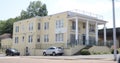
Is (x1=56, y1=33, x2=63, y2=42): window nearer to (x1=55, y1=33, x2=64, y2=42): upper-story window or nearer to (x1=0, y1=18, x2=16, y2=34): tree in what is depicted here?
(x1=55, y1=33, x2=64, y2=42): upper-story window

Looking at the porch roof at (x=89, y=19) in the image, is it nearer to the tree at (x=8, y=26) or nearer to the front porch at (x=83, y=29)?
the front porch at (x=83, y=29)

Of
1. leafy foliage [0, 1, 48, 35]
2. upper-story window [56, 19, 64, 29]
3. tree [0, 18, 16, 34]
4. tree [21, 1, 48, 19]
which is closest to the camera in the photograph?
upper-story window [56, 19, 64, 29]

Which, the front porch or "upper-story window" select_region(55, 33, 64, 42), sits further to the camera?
"upper-story window" select_region(55, 33, 64, 42)

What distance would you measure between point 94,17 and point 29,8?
43.7m

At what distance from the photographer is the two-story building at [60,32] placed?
4788 cm

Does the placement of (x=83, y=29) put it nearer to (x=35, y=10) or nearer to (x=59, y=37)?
(x=59, y=37)

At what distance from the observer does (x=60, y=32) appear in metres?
49.7

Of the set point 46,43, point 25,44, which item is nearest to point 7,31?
point 25,44

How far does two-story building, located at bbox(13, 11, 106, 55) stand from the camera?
1885 inches

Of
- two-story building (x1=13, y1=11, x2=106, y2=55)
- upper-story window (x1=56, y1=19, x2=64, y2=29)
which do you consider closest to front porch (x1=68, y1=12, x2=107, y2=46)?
two-story building (x1=13, y1=11, x2=106, y2=55)

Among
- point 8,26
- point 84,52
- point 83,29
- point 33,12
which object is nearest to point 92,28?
point 83,29

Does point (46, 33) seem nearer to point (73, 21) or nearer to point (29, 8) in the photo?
point (73, 21)

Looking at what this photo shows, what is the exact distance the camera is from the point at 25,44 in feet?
190

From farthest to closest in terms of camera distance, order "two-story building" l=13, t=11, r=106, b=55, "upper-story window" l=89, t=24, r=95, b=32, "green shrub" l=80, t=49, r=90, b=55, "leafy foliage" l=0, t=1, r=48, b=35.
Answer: "leafy foliage" l=0, t=1, r=48, b=35
"upper-story window" l=89, t=24, r=95, b=32
"two-story building" l=13, t=11, r=106, b=55
"green shrub" l=80, t=49, r=90, b=55
